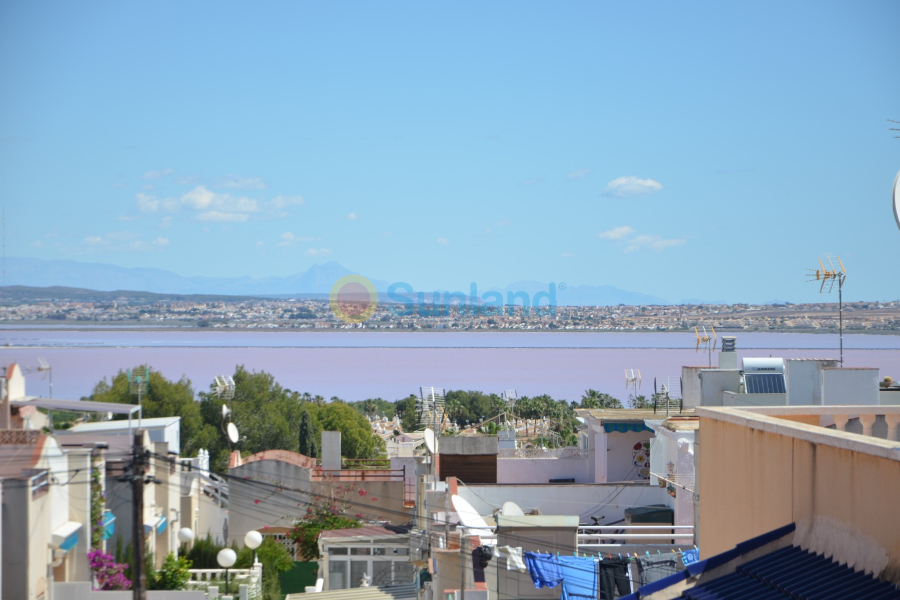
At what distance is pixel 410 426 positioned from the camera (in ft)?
224

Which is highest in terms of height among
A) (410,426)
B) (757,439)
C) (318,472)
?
(757,439)

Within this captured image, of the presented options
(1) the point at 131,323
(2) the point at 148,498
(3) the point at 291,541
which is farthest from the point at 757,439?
(1) the point at 131,323

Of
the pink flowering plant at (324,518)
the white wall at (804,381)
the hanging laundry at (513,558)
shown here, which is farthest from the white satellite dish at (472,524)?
the pink flowering plant at (324,518)

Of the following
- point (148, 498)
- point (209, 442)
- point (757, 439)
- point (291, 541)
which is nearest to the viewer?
point (757, 439)

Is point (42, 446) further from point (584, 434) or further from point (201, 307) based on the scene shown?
point (201, 307)

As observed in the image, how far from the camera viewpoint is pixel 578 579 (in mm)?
9758

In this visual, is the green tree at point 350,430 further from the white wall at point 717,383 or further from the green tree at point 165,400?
the white wall at point 717,383

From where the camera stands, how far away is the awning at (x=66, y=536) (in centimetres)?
1225

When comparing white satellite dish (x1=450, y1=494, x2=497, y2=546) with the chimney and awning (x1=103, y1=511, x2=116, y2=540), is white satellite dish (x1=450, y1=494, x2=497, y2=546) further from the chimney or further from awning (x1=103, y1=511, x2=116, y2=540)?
the chimney

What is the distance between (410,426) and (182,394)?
1117 inches

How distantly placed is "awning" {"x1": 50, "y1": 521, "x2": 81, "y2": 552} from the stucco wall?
936cm

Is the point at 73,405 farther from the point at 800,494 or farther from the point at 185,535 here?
the point at 800,494

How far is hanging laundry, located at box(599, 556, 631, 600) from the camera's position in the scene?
967cm

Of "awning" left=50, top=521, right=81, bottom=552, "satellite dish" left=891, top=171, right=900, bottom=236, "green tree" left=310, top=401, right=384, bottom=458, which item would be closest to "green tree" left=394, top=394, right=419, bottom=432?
"green tree" left=310, top=401, right=384, bottom=458
